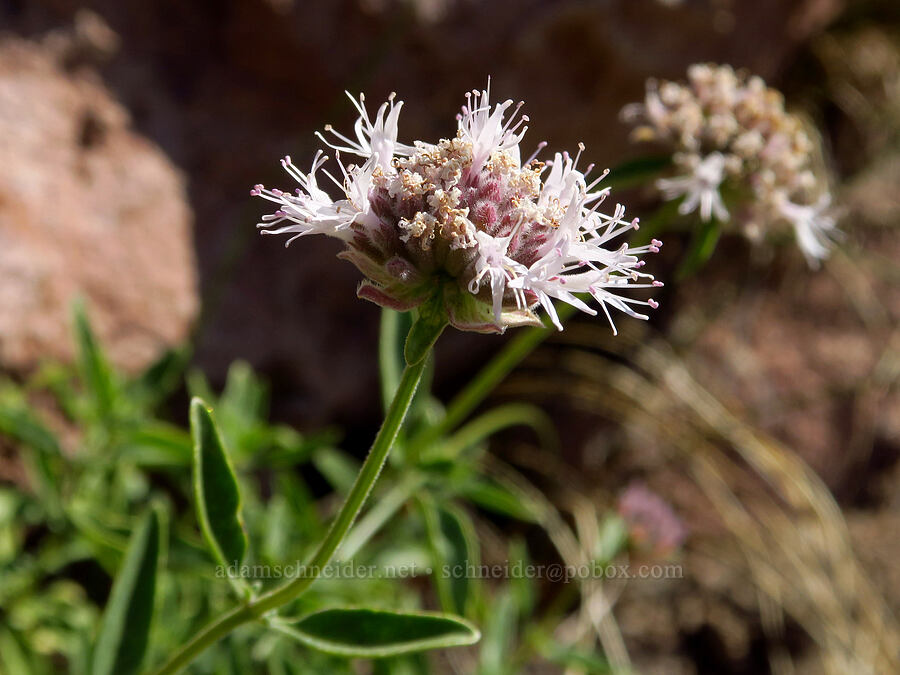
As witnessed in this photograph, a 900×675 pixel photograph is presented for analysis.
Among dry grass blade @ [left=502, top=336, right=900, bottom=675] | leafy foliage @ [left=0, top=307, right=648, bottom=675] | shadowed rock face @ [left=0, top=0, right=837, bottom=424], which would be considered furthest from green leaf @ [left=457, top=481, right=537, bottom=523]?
dry grass blade @ [left=502, top=336, right=900, bottom=675]

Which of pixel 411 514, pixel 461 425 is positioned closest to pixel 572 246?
pixel 411 514

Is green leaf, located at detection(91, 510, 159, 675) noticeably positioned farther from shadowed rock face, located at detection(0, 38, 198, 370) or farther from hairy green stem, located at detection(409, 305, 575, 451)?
shadowed rock face, located at detection(0, 38, 198, 370)

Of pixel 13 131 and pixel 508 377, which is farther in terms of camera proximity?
pixel 508 377

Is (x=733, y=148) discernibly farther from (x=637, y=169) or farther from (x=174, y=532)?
(x=174, y=532)

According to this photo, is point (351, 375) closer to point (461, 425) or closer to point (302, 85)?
point (461, 425)

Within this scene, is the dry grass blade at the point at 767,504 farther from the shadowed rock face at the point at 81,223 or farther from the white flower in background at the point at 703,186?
the white flower in background at the point at 703,186
